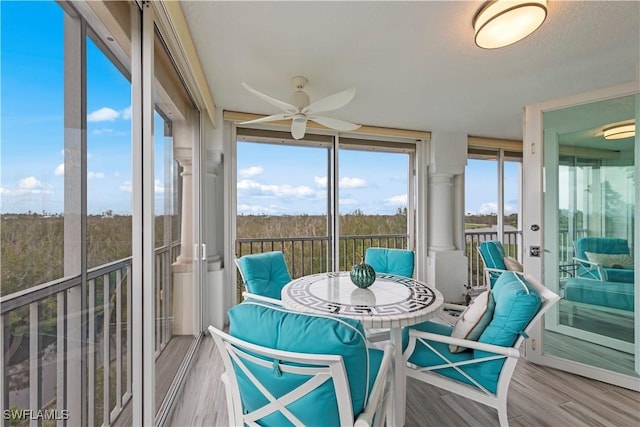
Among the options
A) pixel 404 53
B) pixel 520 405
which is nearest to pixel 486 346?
pixel 520 405

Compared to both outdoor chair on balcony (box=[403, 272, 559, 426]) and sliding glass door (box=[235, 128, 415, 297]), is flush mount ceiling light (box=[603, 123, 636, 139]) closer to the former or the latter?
outdoor chair on balcony (box=[403, 272, 559, 426])

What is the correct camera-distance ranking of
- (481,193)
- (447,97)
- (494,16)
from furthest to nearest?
1. (481,193)
2. (447,97)
3. (494,16)

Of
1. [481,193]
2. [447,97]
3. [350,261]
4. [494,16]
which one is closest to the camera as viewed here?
[494,16]

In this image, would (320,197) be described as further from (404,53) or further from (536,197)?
(536,197)

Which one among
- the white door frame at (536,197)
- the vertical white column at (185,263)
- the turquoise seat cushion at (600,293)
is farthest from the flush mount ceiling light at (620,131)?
the vertical white column at (185,263)

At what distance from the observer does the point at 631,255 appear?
2.00m

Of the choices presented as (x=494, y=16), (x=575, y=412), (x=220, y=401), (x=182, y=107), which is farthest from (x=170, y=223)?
(x=575, y=412)

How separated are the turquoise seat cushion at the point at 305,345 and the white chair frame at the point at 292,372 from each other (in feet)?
0.07

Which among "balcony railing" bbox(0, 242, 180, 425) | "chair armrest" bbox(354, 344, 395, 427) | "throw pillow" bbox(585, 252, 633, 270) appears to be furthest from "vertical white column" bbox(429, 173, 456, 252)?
"balcony railing" bbox(0, 242, 180, 425)

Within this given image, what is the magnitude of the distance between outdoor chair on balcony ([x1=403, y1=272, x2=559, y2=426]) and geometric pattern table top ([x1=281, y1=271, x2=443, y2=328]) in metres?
0.16

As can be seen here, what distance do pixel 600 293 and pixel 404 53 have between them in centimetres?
248

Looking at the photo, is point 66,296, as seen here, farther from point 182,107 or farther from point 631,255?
point 631,255

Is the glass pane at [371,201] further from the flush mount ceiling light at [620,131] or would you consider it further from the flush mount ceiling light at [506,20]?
the flush mount ceiling light at [506,20]

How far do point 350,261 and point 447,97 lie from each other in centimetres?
239
